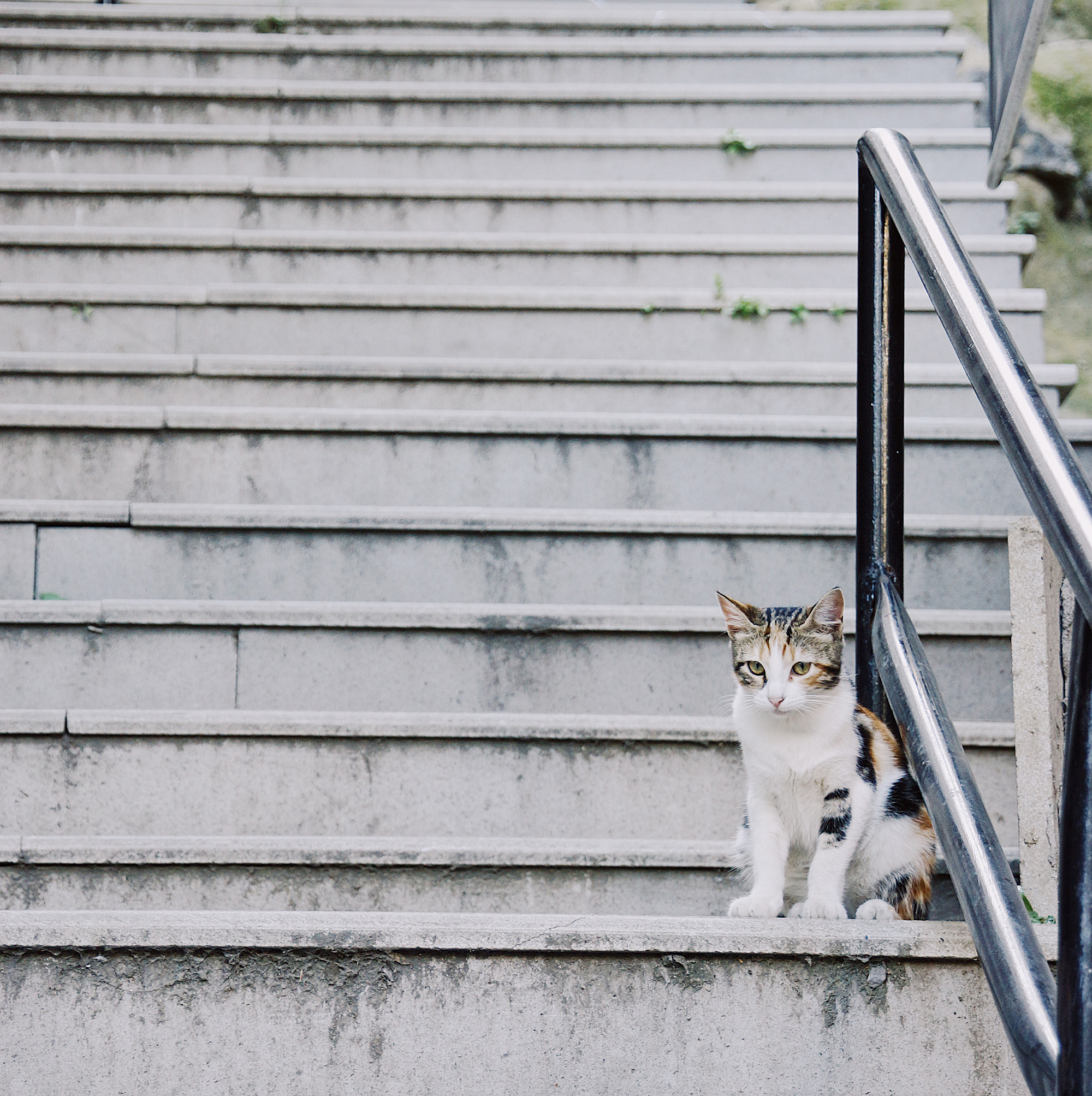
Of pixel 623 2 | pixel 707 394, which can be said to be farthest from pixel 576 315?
pixel 623 2

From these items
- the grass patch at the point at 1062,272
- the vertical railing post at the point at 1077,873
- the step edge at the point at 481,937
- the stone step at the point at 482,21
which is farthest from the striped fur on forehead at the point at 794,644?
the grass patch at the point at 1062,272

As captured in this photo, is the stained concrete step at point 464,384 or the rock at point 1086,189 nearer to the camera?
the stained concrete step at point 464,384

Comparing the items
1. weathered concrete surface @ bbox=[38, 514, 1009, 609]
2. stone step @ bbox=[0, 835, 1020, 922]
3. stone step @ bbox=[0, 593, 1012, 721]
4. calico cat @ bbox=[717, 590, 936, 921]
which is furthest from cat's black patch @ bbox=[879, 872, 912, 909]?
weathered concrete surface @ bbox=[38, 514, 1009, 609]

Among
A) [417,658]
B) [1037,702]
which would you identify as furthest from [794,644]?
[417,658]

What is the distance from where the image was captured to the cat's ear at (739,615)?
1989mm

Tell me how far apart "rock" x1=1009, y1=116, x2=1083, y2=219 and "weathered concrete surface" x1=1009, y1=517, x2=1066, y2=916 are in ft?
13.0

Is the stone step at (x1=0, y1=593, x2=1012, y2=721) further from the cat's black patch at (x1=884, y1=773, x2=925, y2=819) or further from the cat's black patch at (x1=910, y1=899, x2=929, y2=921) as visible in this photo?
the cat's black patch at (x1=910, y1=899, x2=929, y2=921)

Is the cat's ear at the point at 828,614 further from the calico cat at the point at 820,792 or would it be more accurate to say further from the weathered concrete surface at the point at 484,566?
the weathered concrete surface at the point at 484,566

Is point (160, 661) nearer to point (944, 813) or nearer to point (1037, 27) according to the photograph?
point (944, 813)

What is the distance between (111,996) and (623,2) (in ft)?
18.5

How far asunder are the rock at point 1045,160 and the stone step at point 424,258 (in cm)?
189

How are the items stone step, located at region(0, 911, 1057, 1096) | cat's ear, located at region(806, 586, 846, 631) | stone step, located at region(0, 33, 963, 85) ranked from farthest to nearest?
stone step, located at region(0, 33, 963, 85) < cat's ear, located at region(806, 586, 846, 631) < stone step, located at region(0, 911, 1057, 1096)

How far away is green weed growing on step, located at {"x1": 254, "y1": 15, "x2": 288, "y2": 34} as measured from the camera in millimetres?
4547

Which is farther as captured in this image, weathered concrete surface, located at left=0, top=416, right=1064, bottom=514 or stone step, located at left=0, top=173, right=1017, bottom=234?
stone step, located at left=0, top=173, right=1017, bottom=234
